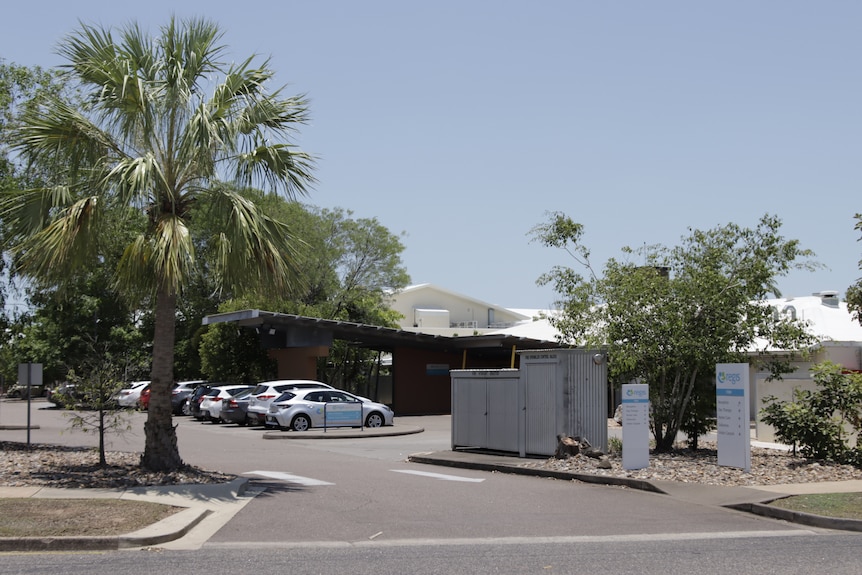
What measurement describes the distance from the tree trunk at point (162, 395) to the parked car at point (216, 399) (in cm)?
1980

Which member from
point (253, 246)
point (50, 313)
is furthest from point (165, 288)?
point (50, 313)

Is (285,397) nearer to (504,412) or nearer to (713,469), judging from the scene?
(504,412)

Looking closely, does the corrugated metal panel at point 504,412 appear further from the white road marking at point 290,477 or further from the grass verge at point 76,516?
the grass verge at point 76,516

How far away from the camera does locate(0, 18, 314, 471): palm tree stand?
535 inches

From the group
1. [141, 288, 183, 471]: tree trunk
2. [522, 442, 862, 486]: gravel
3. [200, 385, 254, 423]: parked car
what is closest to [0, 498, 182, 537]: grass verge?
[141, 288, 183, 471]: tree trunk

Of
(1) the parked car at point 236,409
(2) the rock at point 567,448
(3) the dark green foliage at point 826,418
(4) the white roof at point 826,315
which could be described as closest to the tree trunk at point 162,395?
(2) the rock at point 567,448

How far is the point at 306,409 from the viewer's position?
29.3m

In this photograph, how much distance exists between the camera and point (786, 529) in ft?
37.1

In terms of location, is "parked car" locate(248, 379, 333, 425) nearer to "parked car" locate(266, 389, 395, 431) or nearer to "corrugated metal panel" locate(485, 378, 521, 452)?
"parked car" locate(266, 389, 395, 431)

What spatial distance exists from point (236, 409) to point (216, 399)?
2695mm

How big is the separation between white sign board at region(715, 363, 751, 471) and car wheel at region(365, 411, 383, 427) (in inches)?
636

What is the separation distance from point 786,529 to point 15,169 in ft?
55.0

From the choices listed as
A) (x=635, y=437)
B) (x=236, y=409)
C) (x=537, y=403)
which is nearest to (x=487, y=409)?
(x=537, y=403)

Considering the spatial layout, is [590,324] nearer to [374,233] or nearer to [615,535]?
[615,535]
